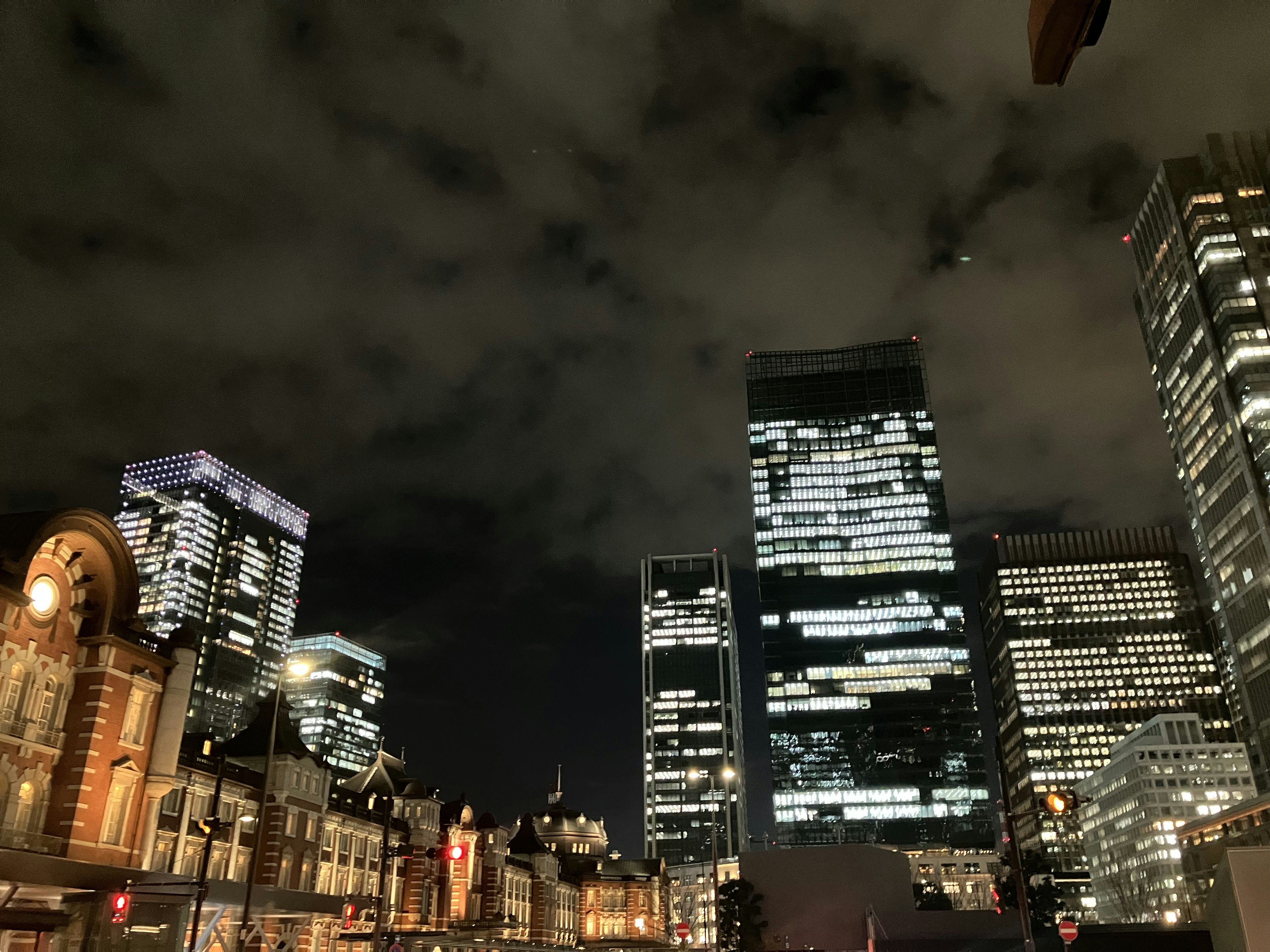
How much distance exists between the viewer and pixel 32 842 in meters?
32.3

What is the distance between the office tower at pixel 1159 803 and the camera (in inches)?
6437

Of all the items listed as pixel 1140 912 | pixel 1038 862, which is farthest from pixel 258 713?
pixel 1140 912

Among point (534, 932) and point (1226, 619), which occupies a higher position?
point (1226, 619)

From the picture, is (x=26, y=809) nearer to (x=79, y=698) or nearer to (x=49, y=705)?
(x=49, y=705)

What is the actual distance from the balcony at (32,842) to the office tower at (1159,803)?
172193 mm

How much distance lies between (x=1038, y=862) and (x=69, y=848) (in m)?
109

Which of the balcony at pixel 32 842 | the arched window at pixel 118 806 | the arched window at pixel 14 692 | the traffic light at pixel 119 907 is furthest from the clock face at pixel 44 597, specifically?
the traffic light at pixel 119 907

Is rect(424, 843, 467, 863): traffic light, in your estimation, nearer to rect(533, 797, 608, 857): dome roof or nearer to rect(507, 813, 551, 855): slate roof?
rect(507, 813, 551, 855): slate roof

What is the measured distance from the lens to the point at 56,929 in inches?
1137

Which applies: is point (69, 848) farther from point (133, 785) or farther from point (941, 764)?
point (941, 764)

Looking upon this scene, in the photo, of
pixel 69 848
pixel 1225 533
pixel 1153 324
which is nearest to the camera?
pixel 69 848

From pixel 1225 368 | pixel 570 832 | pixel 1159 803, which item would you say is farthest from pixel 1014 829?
pixel 1159 803

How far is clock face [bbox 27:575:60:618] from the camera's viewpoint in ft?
112

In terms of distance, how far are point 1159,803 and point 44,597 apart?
613 ft
